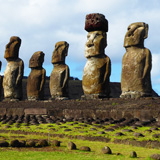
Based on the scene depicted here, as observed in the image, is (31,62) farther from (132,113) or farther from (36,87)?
(132,113)

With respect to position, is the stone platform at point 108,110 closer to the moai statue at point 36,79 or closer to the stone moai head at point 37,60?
the moai statue at point 36,79

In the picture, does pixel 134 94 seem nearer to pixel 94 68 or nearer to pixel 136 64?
pixel 136 64

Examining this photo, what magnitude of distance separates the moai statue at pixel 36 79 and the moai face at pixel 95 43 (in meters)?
3.40

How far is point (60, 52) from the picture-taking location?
48.4 ft

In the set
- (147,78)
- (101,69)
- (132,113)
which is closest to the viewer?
(132,113)

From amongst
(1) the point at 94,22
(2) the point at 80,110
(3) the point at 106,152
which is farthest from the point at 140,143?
(1) the point at 94,22

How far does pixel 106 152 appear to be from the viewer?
4.50m

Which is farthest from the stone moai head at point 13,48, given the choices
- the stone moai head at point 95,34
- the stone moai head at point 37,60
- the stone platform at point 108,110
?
the stone platform at point 108,110

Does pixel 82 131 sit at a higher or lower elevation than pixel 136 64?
lower

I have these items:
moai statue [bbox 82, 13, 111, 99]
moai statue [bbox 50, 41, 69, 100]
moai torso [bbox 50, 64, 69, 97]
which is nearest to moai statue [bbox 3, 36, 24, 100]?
moai statue [bbox 50, 41, 69, 100]

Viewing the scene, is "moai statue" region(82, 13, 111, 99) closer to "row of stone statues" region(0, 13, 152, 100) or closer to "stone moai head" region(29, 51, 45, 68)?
"row of stone statues" region(0, 13, 152, 100)

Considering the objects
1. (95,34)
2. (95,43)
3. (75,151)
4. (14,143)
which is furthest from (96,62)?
(75,151)

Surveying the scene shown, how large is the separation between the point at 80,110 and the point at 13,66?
7614 mm

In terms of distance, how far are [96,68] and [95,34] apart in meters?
1.42
